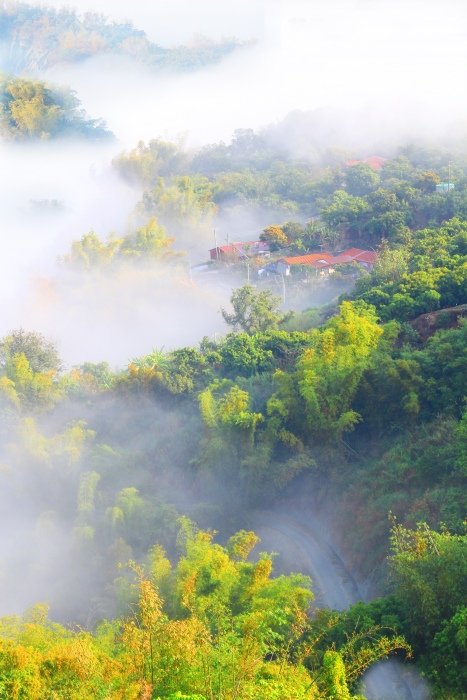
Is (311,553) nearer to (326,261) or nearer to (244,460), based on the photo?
(244,460)

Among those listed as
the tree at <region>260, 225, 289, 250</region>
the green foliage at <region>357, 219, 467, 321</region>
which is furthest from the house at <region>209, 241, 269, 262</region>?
the green foliage at <region>357, 219, 467, 321</region>

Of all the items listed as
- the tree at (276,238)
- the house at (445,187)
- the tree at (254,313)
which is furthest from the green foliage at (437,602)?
the house at (445,187)

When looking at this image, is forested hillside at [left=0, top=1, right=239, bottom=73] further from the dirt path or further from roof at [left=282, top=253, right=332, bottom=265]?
the dirt path

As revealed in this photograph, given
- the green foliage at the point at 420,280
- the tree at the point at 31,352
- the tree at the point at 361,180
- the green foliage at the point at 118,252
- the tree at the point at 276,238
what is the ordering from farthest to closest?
the tree at the point at 361,180 → the tree at the point at 276,238 → the green foliage at the point at 118,252 → the tree at the point at 31,352 → the green foliage at the point at 420,280

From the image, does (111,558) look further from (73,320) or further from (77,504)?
(73,320)

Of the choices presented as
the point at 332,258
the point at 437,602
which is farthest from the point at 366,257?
the point at 437,602

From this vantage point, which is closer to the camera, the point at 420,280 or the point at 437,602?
the point at 437,602

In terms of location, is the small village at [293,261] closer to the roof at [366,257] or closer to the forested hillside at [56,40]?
the roof at [366,257]

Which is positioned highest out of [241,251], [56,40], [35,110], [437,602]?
[56,40]

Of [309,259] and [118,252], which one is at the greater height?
[118,252]

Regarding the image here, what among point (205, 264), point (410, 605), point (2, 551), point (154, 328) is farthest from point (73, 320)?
point (410, 605)
